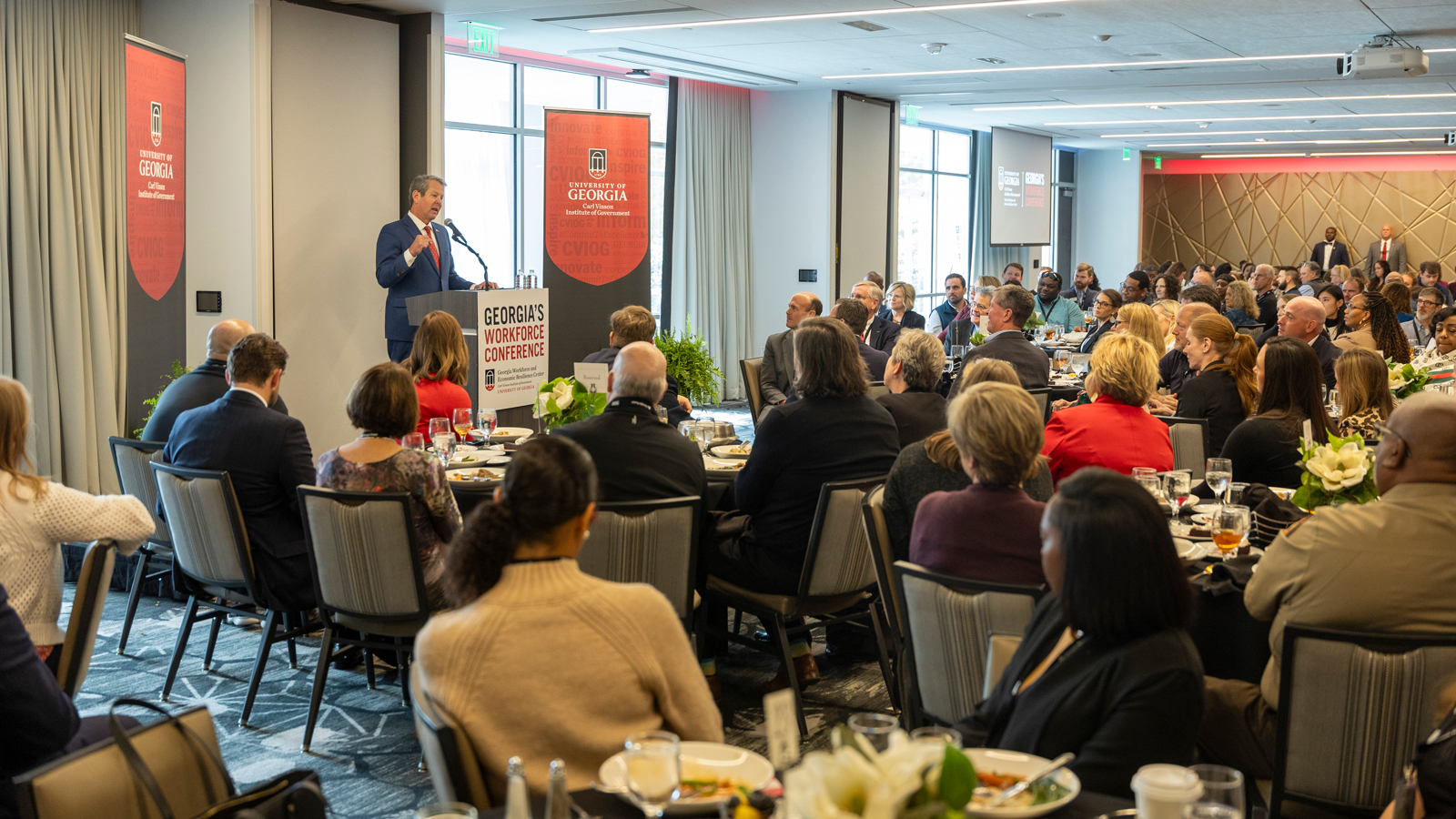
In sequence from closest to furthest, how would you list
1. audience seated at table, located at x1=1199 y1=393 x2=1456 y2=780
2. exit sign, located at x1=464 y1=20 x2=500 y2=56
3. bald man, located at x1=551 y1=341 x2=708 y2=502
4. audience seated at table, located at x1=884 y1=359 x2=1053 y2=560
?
audience seated at table, located at x1=1199 y1=393 x2=1456 y2=780 < audience seated at table, located at x1=884 y1=359 x2=1053 y2=560 < bald man, located at x1=551 y1=341 x2=708 y2=502 < exit sign, located at x1=464 y1=20 x2=500 y2=56

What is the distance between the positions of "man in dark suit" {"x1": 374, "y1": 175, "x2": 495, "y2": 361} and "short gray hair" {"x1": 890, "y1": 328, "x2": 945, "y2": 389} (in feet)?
10.3

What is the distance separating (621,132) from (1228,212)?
18937 millimetres

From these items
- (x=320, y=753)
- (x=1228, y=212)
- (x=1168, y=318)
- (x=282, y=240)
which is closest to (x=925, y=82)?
(x=1168, y=318)

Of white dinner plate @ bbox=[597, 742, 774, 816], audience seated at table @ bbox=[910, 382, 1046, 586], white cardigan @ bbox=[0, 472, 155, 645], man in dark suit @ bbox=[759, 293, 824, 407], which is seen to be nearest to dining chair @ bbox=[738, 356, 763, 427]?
man in dark suit @ bbox=[759, 293, 824, 407]

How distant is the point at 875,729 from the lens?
143 cm

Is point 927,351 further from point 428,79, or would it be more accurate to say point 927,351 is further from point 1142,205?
point 1142,205

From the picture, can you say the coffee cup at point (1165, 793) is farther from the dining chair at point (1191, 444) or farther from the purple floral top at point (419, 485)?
the dining chair at point (1191, 444)

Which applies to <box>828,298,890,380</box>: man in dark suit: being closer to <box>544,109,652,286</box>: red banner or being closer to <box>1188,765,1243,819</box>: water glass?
<box>544,109,652,286</box>: red banner

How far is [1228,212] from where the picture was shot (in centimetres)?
2369

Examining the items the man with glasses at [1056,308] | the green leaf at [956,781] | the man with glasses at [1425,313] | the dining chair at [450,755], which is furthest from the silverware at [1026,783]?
the man with glasses at [1056,308]

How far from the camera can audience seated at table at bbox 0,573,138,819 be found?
6.91ft

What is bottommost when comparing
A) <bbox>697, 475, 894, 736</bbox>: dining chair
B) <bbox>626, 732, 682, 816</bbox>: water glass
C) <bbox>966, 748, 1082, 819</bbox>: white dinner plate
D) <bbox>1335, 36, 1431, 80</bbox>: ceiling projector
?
<bbox>697, 475, 894, 736</bbox>: dining chair

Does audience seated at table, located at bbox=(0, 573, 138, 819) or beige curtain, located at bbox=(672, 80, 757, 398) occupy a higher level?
beige curtain, located at bbox=(672, 80, 757, 398)

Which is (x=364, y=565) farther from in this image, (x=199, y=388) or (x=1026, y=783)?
(x=1026, y=783)
